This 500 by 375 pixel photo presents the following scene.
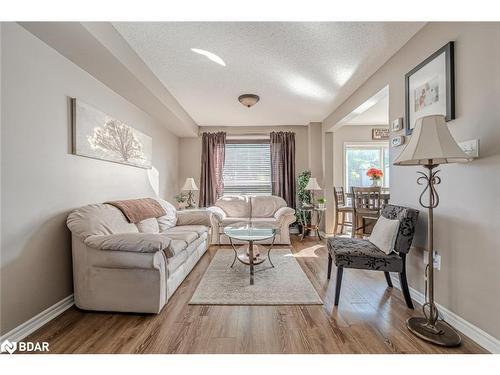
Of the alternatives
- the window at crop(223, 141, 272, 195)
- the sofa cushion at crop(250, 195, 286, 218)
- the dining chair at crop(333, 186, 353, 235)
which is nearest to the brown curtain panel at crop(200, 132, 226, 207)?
the window at crop(223, 141, 272, 195)

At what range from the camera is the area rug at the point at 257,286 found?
2.16m

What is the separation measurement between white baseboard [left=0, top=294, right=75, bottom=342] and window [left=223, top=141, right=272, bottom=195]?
12.4 feet

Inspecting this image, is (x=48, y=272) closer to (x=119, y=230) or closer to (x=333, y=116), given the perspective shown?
(x=119, y=230)

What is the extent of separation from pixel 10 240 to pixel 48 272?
44cm

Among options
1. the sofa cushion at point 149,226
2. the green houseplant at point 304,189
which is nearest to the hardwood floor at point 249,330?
the sofa cushion at point 149,226

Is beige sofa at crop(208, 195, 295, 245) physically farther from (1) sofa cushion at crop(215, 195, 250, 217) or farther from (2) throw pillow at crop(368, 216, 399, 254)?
(2) throw pillow at crop(368, 216, 399, 254)

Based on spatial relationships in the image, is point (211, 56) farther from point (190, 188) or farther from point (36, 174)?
point (190, 188)

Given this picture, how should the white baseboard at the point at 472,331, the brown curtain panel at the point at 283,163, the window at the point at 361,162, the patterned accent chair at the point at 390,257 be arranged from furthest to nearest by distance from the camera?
the window at the point at 361,162
the brown curtain panel at the point at 283,163
the patterned accent chair at the point at 390,257
the white baseboard at the point at 472,331

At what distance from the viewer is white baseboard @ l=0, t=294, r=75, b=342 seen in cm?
158

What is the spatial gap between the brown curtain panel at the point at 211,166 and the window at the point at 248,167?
17cm

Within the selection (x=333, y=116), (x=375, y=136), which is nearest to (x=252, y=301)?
(x=333, y=116)

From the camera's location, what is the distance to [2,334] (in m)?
1.53

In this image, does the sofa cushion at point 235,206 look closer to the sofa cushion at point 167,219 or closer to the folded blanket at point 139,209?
the sofa cushion at point 167,219
